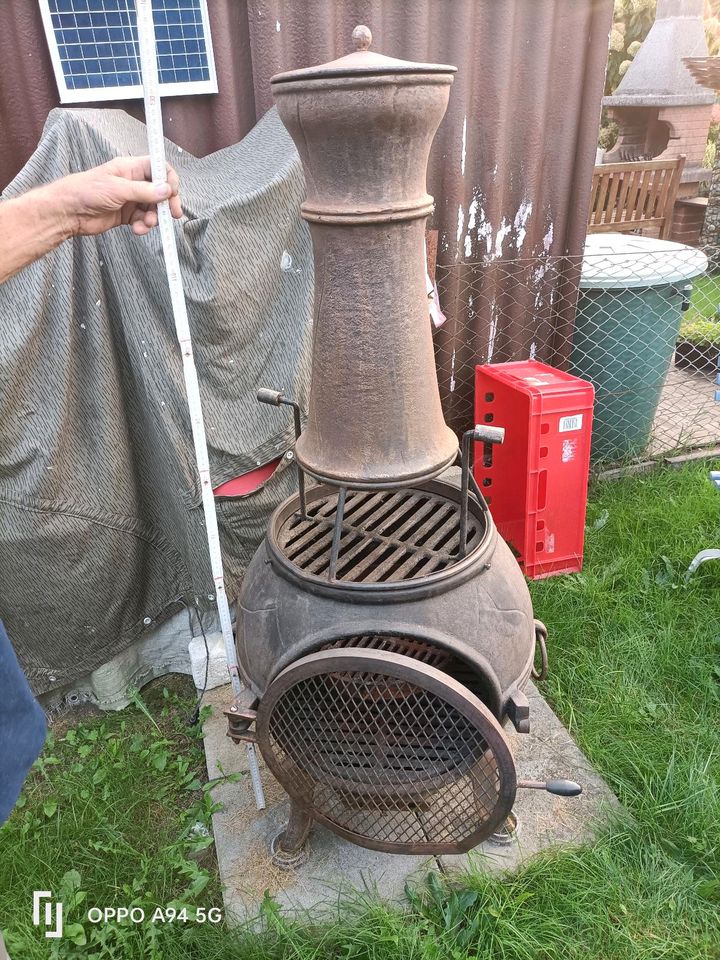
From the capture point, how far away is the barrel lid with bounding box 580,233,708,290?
158 inches

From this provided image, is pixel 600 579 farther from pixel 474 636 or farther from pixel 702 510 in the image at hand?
pixel 474 636

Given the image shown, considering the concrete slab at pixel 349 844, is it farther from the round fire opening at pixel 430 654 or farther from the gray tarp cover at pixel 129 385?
the gray tarp cover at pixel 129 385

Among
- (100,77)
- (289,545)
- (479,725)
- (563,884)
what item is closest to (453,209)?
(100,77)

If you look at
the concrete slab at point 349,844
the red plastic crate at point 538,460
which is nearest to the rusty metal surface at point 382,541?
the concrete slab at point 349,844

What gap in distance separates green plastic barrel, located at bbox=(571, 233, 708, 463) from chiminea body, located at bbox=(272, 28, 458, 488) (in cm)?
255

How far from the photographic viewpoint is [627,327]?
4117 millimetres

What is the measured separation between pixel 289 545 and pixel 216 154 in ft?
5.63

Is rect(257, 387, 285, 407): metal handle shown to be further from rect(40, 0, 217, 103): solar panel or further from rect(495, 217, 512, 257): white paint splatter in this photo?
rect(495, 217, 512, 257): white paint splatter

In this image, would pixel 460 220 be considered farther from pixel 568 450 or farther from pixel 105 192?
pixel 105 192

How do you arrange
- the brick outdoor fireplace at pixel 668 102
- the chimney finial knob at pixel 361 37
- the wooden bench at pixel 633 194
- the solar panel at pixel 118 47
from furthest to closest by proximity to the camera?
the brick outdoor fireplace at pixel 668 102 < the wooden bench at pixel 633 194 < the solar panel at pixel 118 47 < the chimney finial knob at pixel 361 37

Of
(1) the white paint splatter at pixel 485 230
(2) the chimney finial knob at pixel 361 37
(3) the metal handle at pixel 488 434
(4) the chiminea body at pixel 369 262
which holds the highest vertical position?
(2) the chimney finial knob at pixel 361 37

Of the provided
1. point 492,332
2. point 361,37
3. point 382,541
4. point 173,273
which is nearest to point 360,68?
point 361,37

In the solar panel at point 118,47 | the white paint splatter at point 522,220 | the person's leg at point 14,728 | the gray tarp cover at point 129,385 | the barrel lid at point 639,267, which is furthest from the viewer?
the barrel lid at point 639,267

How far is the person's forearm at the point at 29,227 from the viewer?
1752 millimetres
